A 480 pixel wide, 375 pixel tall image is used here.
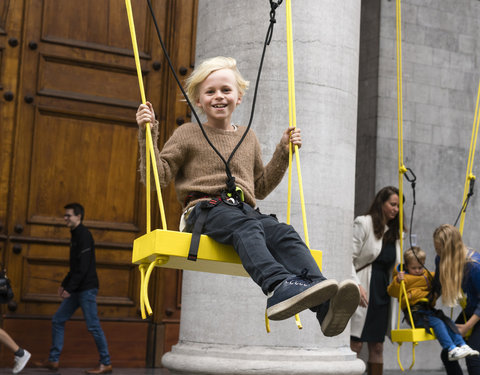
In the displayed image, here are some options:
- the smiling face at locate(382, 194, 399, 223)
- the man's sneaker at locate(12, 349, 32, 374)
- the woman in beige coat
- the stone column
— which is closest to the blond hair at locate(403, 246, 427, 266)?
the woman in beige coat

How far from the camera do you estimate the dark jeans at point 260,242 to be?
4098 mm

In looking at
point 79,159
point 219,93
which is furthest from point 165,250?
point 79,159

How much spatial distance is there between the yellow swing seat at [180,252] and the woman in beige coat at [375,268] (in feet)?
12.5

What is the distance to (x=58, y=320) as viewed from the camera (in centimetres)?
802

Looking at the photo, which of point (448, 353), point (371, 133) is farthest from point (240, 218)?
point (371, 133)

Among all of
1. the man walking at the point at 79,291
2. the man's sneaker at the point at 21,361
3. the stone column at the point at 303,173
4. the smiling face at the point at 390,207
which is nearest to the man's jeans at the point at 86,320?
the man walking at the point at 79,291

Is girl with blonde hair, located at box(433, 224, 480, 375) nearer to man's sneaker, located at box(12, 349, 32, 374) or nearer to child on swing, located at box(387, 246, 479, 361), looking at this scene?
child on swing, located at box(387, 246, 479, 361)

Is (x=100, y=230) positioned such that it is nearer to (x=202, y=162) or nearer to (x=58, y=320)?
(x=58, y=320)

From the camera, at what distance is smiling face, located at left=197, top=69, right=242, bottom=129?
4.78 metres

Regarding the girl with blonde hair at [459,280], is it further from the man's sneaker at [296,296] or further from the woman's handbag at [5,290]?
the woman's handbag at [5,290]

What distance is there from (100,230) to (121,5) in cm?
252

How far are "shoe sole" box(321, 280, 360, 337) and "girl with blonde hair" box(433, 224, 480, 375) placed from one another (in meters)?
3.48

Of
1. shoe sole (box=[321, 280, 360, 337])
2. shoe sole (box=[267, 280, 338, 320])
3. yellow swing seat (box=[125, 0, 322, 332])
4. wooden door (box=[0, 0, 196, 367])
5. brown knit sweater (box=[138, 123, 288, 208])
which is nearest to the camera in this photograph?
shoe sole (box=[267, 280, 338, 320])

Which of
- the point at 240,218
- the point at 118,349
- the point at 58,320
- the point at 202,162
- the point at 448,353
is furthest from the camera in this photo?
the point at 118,349
